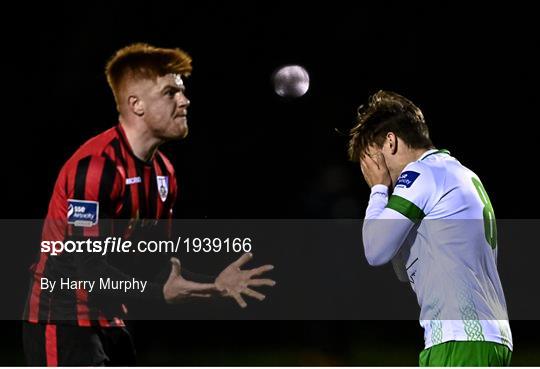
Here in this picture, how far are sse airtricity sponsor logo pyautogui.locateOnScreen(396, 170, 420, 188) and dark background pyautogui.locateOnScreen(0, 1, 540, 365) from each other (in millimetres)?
6703

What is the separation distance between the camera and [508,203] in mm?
12219

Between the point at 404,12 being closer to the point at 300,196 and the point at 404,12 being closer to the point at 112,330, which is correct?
the point at 300,196

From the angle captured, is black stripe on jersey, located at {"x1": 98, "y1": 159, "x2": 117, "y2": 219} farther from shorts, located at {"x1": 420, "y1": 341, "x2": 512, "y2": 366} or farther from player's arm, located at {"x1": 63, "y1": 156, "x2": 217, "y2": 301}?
shorts, located at {"x1": 420, "y1": 341, "x2": 512, "y2": 366}

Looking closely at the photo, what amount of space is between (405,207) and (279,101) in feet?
25.8

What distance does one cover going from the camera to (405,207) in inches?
162

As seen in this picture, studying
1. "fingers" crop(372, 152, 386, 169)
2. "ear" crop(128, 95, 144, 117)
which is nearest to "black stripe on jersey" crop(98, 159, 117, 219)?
"ear" crop(128, 95, 144, 117)

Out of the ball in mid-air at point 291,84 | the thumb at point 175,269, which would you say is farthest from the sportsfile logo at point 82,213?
the ball in mid-air at point 291,84

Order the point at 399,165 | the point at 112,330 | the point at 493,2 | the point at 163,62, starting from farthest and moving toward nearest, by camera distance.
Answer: the point at 493,2
the point at 163,62
the point at 112,330
the point at 399,165

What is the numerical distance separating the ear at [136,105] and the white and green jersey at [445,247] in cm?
164

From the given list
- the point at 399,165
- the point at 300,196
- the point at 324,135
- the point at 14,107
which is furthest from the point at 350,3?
the point at 399,165

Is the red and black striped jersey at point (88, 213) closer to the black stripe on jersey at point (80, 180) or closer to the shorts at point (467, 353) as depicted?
the black stripe on jersey at point (80, 180)

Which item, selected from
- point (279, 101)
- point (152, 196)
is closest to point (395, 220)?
point (152, 196)

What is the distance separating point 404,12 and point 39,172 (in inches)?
192

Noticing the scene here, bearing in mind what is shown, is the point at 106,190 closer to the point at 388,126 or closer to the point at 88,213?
the point at 88,213
